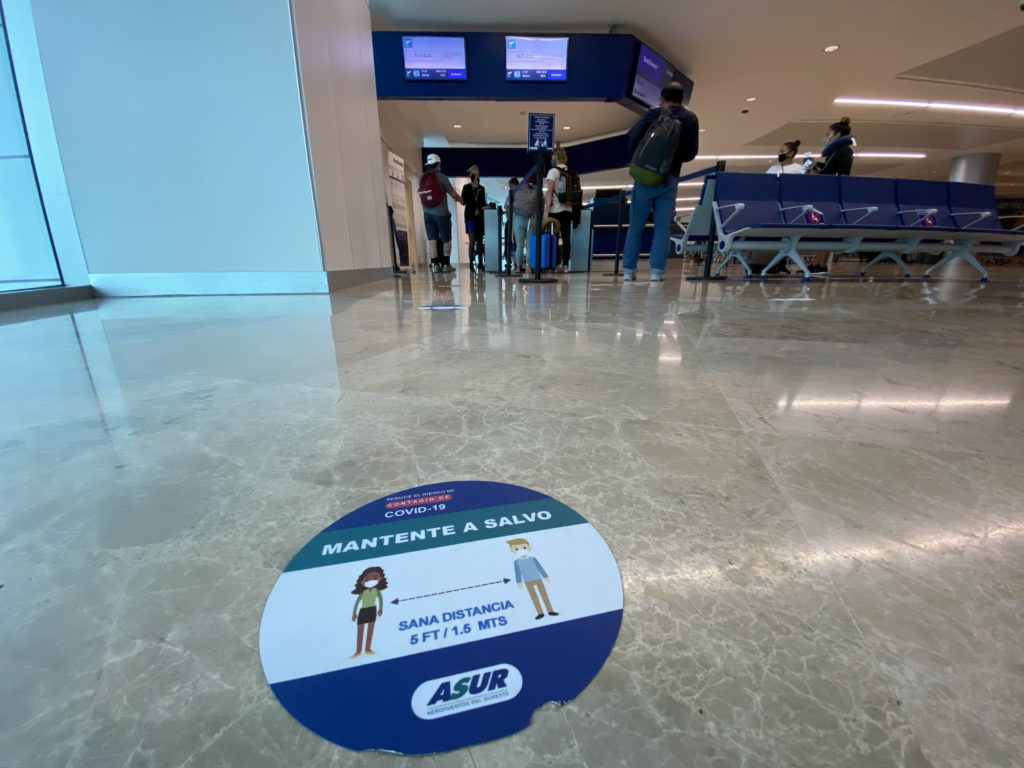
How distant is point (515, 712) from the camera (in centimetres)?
29

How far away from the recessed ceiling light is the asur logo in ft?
37.9

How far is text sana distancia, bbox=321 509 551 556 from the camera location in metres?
0.44

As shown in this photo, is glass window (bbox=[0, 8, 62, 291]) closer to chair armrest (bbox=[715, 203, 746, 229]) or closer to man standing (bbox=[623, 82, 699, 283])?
man standing (bbox=[623, 82, 699, 283])

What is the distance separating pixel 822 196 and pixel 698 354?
4.50m

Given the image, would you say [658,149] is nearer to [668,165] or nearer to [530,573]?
[668,165]

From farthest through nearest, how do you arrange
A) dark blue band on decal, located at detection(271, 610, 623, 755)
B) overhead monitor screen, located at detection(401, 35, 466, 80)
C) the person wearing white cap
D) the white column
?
the white column → overhead monitor screen, located at detection(401, 35, 466, 80) → the person wearing white cap → dark blue band on decal, located at detection(271, 610, 623, 755)

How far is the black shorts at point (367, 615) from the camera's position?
36cm

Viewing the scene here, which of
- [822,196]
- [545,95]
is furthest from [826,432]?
[545,95]

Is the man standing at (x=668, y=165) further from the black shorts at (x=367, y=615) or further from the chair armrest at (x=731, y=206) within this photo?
the black shorts at (x=367, y=615)

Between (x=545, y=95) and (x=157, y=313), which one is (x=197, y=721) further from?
(x=545, y=95)

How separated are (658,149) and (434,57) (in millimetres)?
4584

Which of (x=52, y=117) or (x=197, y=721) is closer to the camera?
(x=197, y=721)

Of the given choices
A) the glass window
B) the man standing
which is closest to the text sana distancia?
the man standing

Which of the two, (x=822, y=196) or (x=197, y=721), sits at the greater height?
(x=822, y=196)
